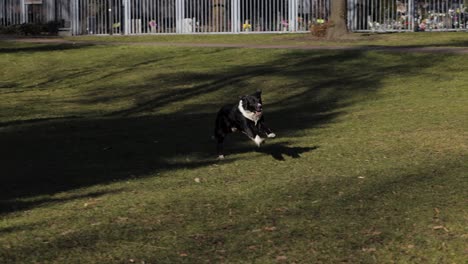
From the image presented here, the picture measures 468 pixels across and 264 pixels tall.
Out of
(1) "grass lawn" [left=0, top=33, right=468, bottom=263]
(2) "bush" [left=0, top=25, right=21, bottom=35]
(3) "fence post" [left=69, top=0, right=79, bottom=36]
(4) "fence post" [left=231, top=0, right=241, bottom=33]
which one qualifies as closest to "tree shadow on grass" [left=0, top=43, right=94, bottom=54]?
(2) "bush" [left=0, top=25, right=21, bottom=35]

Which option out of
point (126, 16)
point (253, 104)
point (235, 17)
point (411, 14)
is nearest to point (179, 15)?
point (126, 16)

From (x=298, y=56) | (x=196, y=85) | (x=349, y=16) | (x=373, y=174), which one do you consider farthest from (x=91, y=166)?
(x=349, y=16)

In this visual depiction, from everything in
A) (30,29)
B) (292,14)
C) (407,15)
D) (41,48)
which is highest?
(292,14)

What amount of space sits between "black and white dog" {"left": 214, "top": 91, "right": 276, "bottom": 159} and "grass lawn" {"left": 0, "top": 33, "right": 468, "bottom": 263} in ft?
1.29

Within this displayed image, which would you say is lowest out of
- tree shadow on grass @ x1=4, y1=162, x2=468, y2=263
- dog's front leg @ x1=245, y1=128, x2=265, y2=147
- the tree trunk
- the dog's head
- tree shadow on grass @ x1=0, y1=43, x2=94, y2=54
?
tree shadow on grass @ x1=4, y1=162, x2=468, y2=263

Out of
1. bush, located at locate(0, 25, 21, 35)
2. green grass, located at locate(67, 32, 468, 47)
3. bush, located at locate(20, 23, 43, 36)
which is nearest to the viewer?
green grass, located at locate(67, 32, 468, 47)

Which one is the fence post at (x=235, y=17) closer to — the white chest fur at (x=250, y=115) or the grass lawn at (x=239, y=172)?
the grass lawn at (x=239, y=172)

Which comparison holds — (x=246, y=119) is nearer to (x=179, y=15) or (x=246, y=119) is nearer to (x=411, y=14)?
(x=411, y=14)

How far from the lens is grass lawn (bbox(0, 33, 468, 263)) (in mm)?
7641

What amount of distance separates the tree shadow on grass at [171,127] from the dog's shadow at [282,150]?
1cm

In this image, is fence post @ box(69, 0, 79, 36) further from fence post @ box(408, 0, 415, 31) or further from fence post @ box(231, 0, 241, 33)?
fence post @ box(408, 0, 415, 31)

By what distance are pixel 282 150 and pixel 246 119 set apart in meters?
1.47

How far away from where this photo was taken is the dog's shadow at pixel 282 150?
40.9 feet

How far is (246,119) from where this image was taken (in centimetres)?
1165
